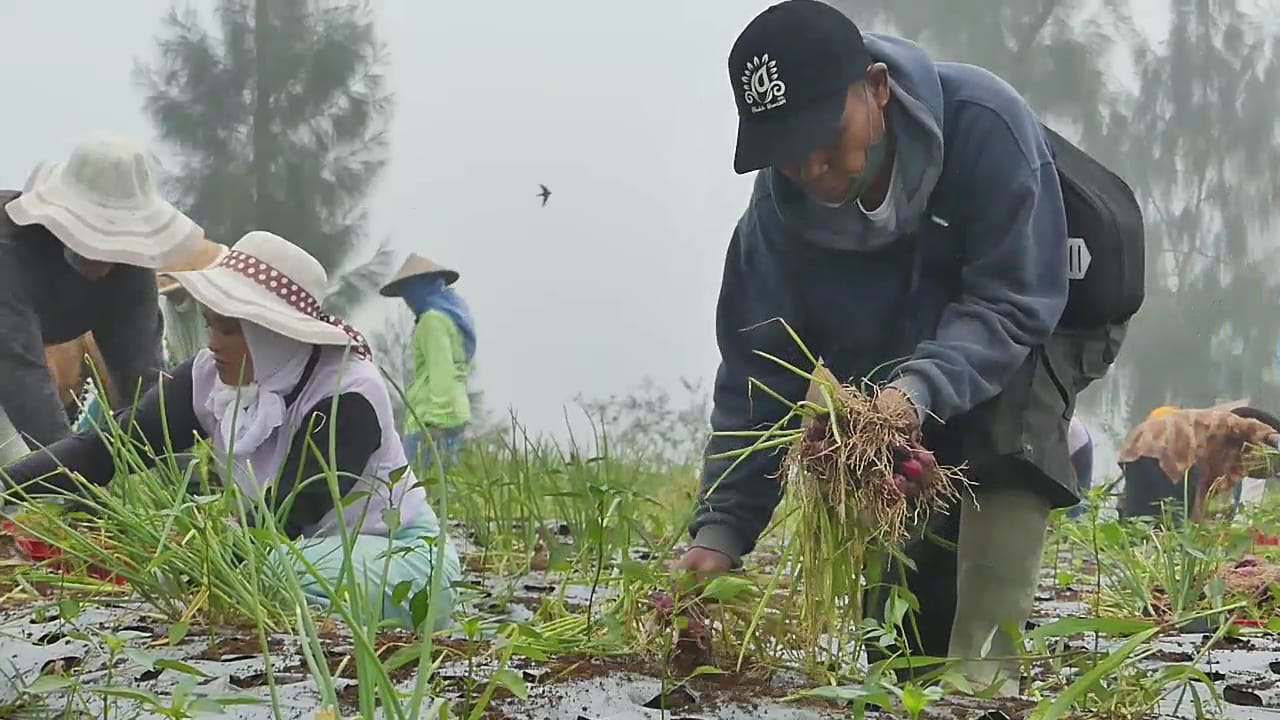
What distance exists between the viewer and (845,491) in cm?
148

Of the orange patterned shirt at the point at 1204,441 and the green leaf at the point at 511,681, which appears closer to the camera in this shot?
the green leaf at the point at 511,681

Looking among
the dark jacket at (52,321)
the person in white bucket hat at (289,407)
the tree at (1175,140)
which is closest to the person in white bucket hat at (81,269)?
the dark jacket at (52,321)

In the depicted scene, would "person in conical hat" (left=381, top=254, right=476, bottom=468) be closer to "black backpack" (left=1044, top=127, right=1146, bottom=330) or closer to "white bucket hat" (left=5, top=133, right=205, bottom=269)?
"white bucket hat" (left=5, top=133, right=205, bottom=269)

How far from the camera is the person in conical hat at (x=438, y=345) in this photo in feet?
19.7

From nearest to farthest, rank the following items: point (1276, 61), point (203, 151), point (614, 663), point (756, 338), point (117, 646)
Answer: point (117, 646) < point (614, 663) < point (756, 338) < point (203, 151) < point (1276, 61)

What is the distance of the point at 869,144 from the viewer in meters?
1.67

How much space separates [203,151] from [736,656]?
20.1 feet

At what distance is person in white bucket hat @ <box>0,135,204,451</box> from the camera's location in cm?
300

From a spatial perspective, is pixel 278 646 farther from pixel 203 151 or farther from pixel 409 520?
pixel 203 151

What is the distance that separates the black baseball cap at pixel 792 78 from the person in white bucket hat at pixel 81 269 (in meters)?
1.88

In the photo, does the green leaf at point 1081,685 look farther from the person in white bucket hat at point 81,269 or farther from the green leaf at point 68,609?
the person in white bucket hat at point 81,269

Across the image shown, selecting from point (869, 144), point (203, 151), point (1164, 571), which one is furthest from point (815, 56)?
point (203, 151)

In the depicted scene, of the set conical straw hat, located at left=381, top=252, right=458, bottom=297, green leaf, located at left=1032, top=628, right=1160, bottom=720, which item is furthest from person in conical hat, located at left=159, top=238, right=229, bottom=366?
green leaf, located at left=1032, top=628, right=1160, bottom=720

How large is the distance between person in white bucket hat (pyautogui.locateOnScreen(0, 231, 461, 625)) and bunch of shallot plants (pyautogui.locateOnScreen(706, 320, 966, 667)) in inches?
31.8
